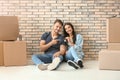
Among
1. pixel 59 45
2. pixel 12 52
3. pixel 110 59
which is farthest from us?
pixel 59 45

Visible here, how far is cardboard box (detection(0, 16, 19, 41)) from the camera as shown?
4733 millimetres

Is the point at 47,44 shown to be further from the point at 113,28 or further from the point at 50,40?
the point at 113,28

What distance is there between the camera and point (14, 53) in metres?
4.61

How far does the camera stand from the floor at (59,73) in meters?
3.75

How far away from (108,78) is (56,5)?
85.5 inches

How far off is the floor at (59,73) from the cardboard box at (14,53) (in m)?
0.14

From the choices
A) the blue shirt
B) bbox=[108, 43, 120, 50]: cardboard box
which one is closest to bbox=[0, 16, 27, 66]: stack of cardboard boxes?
the blue shirt

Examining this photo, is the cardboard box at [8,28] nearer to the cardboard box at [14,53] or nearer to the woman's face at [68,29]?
the cardboard box at [14,53]

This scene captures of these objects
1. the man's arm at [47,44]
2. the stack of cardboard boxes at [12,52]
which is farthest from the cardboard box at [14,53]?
the man's arm at [47,44]

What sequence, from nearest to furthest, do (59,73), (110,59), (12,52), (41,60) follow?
(59,73) < (110,59) < (12,52) < (41,60)

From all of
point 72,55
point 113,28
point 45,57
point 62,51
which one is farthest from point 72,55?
point 113,28

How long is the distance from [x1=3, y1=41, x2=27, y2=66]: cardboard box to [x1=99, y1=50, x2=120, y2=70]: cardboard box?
1394mm

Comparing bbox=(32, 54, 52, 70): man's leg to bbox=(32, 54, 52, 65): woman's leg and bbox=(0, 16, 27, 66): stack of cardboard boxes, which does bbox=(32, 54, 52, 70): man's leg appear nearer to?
bbox=(32, 54, 52, 65): woman's leg

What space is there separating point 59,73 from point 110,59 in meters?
0.87
